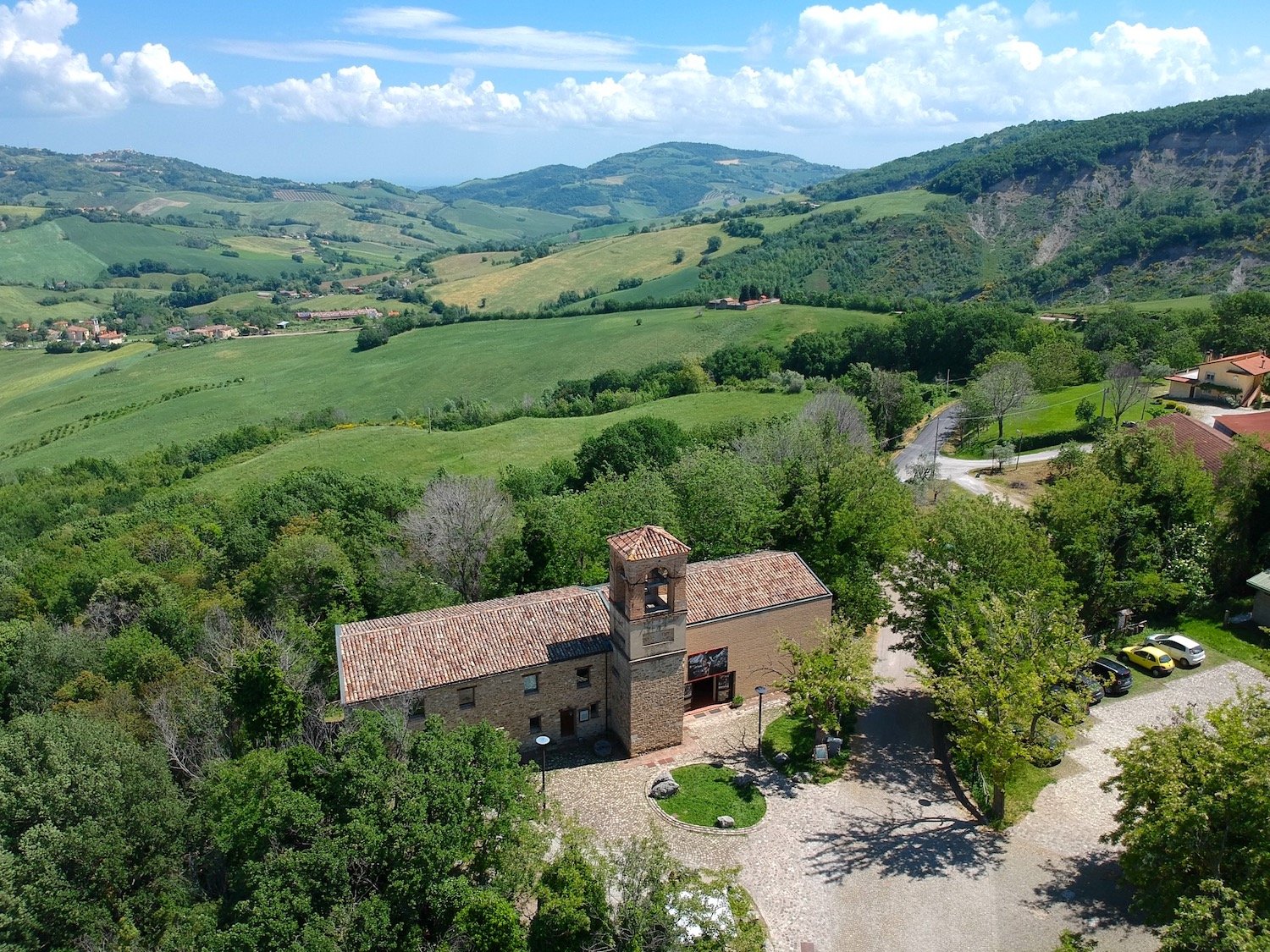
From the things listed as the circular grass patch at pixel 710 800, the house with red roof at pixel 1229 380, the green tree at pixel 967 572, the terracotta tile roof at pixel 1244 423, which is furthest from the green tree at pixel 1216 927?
the house with red roof at pixel 1229 380

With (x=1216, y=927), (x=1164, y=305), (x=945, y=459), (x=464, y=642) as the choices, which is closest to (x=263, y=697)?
(x=464, y=642)

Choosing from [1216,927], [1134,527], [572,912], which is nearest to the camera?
[1216,927]

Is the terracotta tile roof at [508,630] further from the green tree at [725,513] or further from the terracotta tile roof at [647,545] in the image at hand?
the green tree at [725,513]

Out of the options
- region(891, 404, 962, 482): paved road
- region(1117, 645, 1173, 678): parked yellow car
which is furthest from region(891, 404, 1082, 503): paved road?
region(1117, 645, 1173, 678): parked yellow car

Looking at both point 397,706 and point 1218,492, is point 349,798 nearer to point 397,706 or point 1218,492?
point 397,706

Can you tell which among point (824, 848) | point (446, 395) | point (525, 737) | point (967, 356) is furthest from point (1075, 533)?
point (446, 395)

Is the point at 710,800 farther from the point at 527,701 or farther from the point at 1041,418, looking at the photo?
the point at 1041,418

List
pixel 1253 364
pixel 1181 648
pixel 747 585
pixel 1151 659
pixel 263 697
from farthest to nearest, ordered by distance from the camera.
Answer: pixel 1253 364, pixel 1181 648, pixel 1151 659, pixel 747 585, pixel 263 697

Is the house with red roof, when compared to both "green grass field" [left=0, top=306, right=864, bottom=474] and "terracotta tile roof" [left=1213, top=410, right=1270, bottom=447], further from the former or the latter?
"green grass field" [left=0, top=306, right=864, bottom=474]
